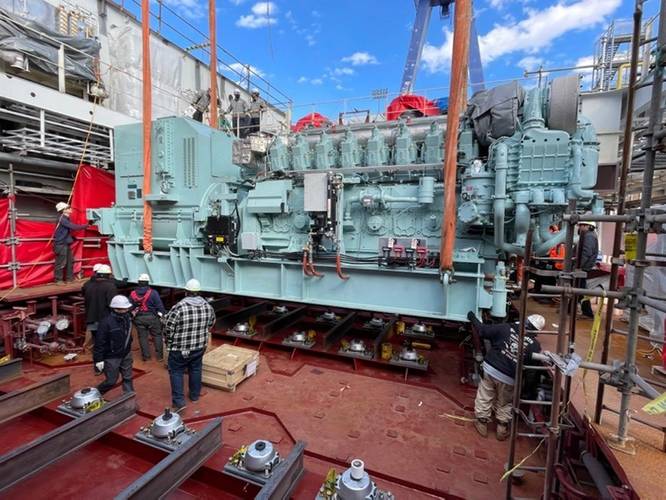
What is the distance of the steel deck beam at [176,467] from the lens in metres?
2.49

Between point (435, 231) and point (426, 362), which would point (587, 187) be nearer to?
point (435, 231)

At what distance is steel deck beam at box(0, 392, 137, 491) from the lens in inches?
112

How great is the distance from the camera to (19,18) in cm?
652

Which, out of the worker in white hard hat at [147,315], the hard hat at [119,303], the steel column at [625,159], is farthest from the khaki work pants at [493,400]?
the worker in white hard hat at [147,315]

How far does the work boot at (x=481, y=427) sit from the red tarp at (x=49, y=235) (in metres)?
8.30

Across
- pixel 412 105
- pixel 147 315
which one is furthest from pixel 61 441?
pixel 412 105

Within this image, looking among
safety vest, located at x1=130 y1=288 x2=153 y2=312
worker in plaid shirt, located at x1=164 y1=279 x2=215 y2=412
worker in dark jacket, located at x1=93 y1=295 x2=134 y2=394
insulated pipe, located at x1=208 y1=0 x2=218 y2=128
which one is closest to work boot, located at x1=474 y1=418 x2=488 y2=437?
worker in plaid shirt, located at x1=164 y1=279 x2=215 y2=412

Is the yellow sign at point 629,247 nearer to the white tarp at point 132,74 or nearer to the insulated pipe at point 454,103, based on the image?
the insulated pipe at point 454,103

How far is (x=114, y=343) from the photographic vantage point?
166 inches

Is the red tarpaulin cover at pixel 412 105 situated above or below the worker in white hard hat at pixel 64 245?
above

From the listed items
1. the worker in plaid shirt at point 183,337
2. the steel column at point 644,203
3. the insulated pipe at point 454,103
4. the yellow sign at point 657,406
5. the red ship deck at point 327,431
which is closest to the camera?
the yellow sign at point 657,406

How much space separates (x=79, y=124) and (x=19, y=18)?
6.74 ft

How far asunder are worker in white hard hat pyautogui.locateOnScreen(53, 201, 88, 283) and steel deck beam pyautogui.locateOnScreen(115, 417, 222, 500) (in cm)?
589

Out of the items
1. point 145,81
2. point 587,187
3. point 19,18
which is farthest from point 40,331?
point 587,187
